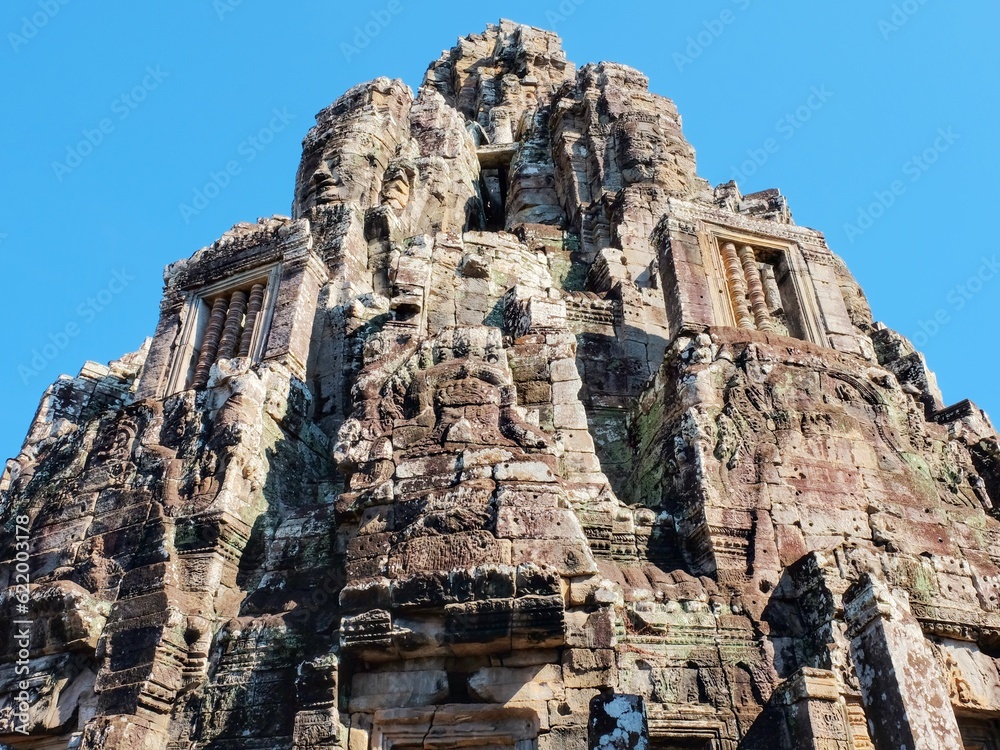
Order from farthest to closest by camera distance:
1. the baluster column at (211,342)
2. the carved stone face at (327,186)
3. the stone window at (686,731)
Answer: the carved stone face at (327,186) < the baluster column at (211,342) < the stone window at (686,731)

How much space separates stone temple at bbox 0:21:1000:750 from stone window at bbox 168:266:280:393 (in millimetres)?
89

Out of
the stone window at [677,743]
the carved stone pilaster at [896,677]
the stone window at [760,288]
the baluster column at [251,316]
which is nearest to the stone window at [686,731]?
the stone window at [677,743]

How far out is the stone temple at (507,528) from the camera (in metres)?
8.59

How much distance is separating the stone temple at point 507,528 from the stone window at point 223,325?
0.09 metres

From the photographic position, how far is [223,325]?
17.9 m

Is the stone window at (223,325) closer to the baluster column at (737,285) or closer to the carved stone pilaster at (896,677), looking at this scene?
the baluster column at (737,285)

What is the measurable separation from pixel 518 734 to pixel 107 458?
8.22 meters

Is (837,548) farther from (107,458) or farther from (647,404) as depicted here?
(107,458)

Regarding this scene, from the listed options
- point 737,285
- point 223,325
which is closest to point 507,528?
point 737,285

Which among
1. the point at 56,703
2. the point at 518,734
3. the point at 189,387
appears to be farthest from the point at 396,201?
the point at 518,734

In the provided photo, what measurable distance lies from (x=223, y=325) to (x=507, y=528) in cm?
1096

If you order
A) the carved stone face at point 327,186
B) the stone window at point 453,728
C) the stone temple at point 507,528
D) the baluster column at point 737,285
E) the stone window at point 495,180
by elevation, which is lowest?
the stone window at point 453,728

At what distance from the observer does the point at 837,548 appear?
10812mm

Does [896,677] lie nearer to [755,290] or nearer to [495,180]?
[755,290]
